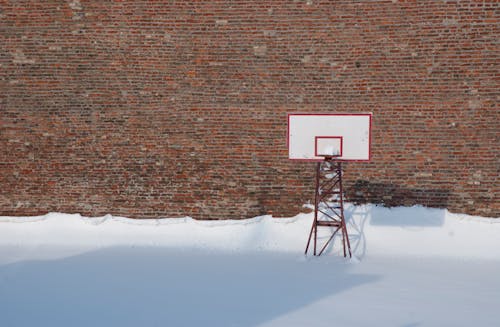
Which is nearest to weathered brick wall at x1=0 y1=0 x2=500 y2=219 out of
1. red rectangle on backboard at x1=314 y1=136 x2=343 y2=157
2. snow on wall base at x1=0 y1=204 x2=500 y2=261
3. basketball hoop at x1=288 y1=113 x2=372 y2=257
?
snow on wall base at x1=0 y1=204 x2=500 y2=261

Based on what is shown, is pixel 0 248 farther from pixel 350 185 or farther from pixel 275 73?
pixel 350 185

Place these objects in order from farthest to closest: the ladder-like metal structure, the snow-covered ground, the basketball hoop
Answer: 1. the basketball hoop
2. the ladder-like metal structure
3. the snow-covered ground

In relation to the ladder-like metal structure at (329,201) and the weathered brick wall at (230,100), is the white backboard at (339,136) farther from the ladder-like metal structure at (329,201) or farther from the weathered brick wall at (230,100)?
the weathered brick wall at (230,100)

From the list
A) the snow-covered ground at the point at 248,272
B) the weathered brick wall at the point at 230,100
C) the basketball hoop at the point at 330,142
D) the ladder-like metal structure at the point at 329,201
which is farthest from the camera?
the weathered brick wall at the point at 230,100

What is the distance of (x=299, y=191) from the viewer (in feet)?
24.9

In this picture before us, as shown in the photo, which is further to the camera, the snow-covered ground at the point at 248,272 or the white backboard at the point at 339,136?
the white backboard at the point at 339,136

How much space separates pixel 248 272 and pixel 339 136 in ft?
8.62

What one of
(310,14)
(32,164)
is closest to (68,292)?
(32,164)

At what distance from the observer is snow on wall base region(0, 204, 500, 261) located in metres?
7.00

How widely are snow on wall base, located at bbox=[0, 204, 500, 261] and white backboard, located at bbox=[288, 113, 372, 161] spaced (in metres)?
1.04

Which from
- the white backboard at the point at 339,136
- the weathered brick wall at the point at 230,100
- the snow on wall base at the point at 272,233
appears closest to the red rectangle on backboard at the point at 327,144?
the white backboard at the point at 339,136

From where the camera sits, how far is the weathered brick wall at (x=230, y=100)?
7.10 m

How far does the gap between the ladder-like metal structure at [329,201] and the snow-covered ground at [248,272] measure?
26 cm

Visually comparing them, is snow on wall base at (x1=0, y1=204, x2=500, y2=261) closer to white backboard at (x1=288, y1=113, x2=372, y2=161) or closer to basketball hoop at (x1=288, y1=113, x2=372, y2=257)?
basketball hoop at (x1=288, y1=113, x2=372, y2=257)
